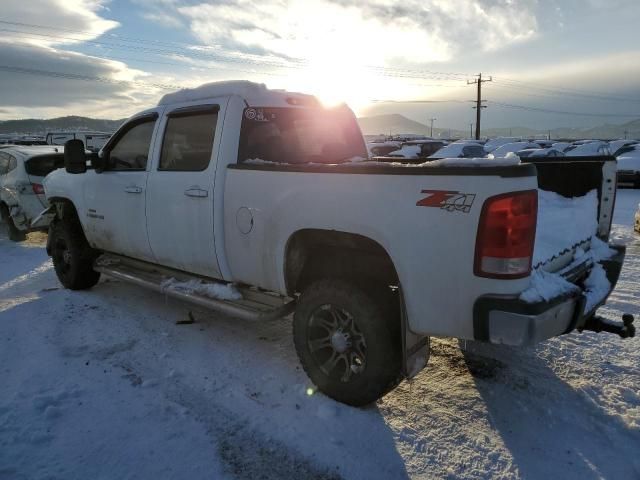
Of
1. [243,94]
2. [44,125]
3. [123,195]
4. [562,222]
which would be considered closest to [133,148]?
[123,195]

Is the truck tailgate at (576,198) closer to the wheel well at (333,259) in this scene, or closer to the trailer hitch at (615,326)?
the trailer hitch at (615,326)

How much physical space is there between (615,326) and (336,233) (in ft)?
6.53

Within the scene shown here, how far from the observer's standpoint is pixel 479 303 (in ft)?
8.20

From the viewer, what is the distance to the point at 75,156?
4.72 m

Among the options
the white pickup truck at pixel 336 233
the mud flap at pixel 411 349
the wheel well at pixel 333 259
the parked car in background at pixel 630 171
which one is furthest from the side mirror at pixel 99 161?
the parked car in background at pixel 630 171

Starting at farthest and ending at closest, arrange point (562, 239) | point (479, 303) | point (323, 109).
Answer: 1. point (323, 109)
2. point (562, 239)
3. point (479, 303)

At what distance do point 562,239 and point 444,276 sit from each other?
3.75 ft

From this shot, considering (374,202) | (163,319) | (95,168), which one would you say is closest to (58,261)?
(95,168)

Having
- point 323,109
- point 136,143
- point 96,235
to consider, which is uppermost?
point 323,109

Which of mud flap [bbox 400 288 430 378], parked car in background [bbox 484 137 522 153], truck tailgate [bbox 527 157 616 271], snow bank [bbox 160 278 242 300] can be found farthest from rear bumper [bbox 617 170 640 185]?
snow bank [bbox 160 278 242 300]

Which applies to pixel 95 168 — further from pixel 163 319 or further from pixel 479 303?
pixel 479 303

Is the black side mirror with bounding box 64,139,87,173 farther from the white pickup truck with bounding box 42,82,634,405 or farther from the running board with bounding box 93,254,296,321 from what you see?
the running board with bounding box 93,254,296,321

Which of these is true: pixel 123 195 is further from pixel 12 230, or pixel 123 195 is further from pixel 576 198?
pixel 12 230

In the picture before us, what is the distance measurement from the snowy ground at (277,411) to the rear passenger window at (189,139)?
5.32 ft
